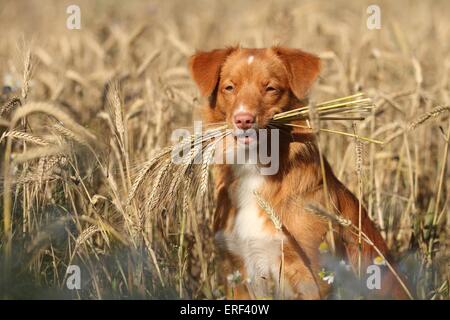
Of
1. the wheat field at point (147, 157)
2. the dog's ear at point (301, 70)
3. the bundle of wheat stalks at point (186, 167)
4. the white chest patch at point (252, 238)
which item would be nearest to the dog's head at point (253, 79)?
the dog's ear at point (301, 70)

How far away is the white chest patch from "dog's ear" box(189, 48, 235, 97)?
64cm

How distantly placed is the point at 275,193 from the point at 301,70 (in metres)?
0.92

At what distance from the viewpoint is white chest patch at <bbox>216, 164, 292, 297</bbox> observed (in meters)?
5.80

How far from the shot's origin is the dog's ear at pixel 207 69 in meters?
6.12

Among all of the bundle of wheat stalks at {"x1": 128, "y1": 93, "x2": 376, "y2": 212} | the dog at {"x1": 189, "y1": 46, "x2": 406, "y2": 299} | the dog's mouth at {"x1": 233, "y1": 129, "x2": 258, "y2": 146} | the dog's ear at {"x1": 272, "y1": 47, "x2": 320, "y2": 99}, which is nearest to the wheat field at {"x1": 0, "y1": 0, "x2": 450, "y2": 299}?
the bundle of wheat stalks at {"x1": 128, "y1": 93, "x2": 376, "y2": 212}

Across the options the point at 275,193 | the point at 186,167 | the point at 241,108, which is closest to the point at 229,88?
the point at 241,108

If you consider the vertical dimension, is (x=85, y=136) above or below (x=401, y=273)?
above

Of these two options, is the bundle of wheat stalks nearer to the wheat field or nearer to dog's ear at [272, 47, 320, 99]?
the wheat field

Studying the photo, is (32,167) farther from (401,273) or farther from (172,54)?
(172,54)

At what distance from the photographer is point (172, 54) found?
10758 mm

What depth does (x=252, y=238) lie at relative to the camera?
5.86 m
